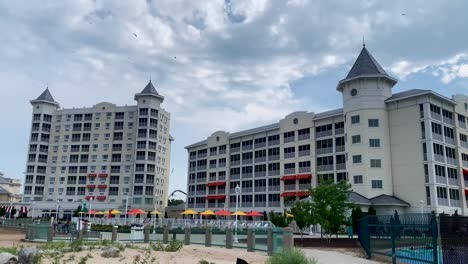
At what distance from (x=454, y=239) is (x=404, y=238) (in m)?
3.22

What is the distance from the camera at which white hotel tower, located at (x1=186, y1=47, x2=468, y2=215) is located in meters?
53.8

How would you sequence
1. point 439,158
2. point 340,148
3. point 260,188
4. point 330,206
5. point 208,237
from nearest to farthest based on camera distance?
point 208,237
point 330,206
point 439,158
point 340,148
point 260,188

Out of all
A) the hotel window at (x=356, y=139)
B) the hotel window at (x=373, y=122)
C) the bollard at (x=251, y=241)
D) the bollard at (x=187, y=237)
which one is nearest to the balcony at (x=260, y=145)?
the hotel window at (x=356, y=139)

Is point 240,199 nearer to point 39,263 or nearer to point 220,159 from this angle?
point 220,159

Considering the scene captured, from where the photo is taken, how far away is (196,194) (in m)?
87.1

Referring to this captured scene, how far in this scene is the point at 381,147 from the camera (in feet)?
184

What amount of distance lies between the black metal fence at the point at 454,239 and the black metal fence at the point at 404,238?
0.44 m

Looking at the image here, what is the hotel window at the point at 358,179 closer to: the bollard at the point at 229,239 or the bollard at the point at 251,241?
the bollard at the point at 229,239

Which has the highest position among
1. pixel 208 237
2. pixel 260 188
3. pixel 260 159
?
pixel 260 159

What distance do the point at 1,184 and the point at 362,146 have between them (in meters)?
113

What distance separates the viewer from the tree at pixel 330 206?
31.7 metres

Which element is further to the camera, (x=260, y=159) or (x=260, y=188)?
(x=260, y=159)

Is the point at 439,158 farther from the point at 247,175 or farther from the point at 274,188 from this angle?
the point at 247,175

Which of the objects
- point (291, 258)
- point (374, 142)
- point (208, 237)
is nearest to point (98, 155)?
point (374, 142)
